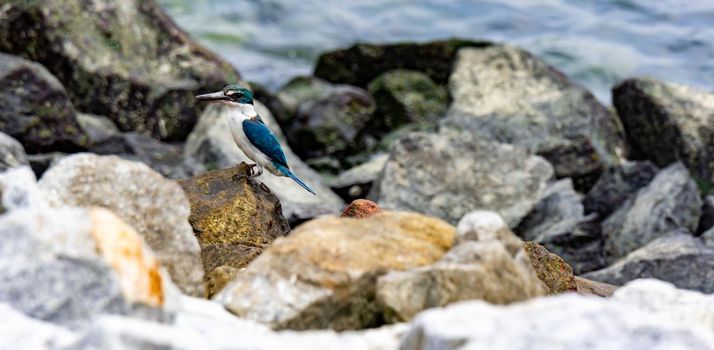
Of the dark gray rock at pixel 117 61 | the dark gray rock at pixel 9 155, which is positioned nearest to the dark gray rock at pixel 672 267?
the dark gray rock at pixel 9 155

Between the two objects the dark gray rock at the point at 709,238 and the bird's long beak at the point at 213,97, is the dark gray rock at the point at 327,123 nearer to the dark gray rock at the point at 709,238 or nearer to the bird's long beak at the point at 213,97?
the dark gray rock at the point at 709,238

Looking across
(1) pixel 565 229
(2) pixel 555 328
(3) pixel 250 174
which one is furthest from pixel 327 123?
(2) pixel 555 328

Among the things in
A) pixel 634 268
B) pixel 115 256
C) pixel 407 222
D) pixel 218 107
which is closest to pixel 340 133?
pixel 218 107

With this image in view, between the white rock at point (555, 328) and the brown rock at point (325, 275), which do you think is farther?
the brown rock at point (325, 275)

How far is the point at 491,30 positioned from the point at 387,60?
622cm

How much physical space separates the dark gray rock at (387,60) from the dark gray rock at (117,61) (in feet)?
10.2

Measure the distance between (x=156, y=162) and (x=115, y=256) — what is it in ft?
31.6

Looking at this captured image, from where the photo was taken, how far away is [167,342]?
158 inches

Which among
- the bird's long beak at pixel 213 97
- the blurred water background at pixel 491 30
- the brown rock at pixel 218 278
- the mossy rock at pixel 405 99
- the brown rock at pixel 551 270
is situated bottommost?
the blurred water background at pixel 491 30

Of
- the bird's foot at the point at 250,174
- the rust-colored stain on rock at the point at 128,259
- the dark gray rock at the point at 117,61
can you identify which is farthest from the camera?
the dark gray rock at the point at 117,61

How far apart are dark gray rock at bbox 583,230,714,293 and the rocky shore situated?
0.02 m

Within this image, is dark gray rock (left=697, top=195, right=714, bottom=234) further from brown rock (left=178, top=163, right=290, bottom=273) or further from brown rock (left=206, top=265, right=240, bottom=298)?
brown rock (left=206, top=265, right=240, bottom=298)

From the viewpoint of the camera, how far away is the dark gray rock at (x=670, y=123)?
15547 millimetres

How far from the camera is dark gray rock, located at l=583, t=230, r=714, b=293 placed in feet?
32.4
